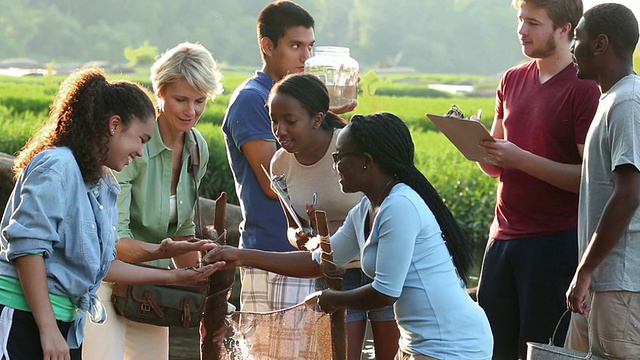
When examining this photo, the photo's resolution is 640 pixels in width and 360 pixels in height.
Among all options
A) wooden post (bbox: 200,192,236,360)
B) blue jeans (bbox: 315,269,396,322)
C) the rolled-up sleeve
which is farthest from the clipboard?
the rolled-up sleeve

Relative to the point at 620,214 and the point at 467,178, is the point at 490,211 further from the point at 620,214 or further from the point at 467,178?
the point at 620,214

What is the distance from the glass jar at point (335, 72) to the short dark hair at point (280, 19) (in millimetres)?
166

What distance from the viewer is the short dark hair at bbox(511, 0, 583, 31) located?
4441mm

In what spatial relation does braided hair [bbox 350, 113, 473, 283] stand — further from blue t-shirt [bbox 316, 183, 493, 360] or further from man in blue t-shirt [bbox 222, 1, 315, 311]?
man in blue t-shirt [bbox 222, 1, 315, 311]

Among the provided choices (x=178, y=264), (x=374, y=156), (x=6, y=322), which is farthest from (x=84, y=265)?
(x=178, y=264)

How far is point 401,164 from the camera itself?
3572 mm

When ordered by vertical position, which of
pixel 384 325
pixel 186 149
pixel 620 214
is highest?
pixel 186 149

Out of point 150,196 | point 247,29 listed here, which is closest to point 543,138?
point 150,196

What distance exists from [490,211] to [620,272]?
18.0ft

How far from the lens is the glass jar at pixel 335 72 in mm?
4730

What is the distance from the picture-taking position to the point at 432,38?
17469mm

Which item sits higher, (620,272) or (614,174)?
(614,174)

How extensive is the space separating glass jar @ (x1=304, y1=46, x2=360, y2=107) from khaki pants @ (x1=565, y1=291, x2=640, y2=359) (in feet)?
4.92

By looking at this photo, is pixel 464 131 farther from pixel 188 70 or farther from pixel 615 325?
pixel 188 70
